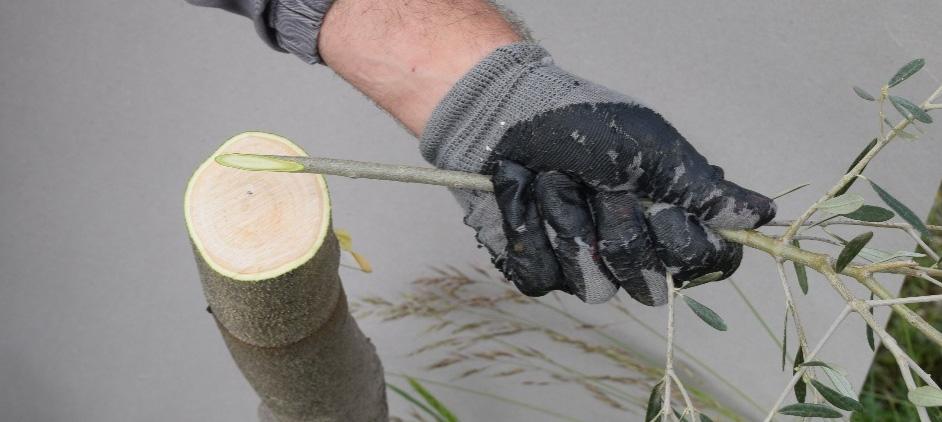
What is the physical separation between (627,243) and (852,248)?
243 millimetres

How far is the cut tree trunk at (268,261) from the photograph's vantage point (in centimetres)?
93

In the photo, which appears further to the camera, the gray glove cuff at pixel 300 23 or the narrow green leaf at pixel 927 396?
the gray glove cuff at pixel 300 23

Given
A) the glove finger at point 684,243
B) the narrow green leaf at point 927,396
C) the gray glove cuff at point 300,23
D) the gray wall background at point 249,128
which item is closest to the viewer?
the narrow green leaf at point 927,396

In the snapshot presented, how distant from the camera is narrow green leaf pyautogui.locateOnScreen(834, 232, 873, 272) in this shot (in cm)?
81

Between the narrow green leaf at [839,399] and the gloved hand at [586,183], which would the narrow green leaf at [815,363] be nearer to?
the narrow green leaf at [839,399]

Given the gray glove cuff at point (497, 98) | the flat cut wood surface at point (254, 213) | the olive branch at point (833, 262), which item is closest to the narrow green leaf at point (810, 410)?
the olive branch at point (833, 262)

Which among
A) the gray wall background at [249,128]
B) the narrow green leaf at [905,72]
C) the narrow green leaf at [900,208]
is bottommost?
the gray wall background at [249,128]

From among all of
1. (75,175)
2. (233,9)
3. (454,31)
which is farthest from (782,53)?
(75,175)

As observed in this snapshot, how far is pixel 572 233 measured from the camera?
101cm

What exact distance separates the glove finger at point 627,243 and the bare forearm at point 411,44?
22 centimetres

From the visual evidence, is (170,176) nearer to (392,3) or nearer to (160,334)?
(160,334)

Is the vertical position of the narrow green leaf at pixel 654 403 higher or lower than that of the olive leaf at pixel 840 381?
lower

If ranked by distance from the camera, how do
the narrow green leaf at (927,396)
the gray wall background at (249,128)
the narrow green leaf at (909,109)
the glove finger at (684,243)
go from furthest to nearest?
the gray wall background at (249,128) → the glove finger at (684,243) → the narrow green leaf at (909,109) → the narrow green leaf at (927,396)

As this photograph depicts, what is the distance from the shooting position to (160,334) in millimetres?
1973
